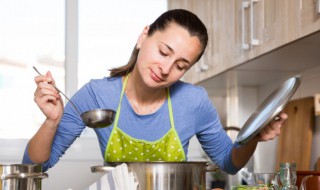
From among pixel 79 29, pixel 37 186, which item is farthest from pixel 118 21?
pixel 37 186

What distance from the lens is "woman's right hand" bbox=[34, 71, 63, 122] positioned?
113 centimetres

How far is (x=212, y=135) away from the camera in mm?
1485

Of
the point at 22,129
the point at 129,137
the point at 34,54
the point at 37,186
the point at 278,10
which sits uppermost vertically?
the point at 34,54

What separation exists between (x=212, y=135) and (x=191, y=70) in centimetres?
143

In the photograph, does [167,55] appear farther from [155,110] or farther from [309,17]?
[309,17]

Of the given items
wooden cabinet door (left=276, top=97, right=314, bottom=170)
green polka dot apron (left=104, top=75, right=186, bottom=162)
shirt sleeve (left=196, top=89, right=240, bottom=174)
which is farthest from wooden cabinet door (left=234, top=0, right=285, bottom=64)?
green polka dot apron (left=104, top=75, right=186, bottom=162)

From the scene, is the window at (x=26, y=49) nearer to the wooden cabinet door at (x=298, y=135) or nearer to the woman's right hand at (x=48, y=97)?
the wooden cabinet door at (x=298, y=135)

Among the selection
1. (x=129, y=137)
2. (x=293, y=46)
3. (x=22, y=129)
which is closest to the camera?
(x=129, y=137)

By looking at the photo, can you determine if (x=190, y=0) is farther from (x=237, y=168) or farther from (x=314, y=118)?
(x=237, y=168)

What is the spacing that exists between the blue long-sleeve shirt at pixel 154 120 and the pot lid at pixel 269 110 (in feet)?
1.02

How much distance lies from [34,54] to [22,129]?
55 cm

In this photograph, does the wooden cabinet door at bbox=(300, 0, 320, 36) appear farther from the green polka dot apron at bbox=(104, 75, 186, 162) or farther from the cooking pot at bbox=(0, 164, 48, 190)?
the cooking pot at bbox=(0, 164, 48, 190)

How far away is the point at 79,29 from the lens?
307 cm

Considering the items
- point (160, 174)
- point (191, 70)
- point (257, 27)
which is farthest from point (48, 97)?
point (191, 70)
